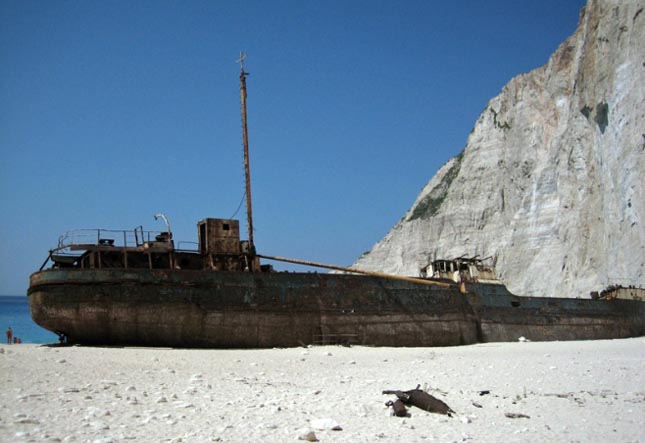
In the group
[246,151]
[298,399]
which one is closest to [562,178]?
[246,151]

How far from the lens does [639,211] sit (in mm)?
29859

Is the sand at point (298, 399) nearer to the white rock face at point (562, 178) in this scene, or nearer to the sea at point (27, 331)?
the white rock face at point (562, 178)

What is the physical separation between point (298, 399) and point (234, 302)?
8.50 meters

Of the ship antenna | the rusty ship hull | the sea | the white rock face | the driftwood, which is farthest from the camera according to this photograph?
the sea

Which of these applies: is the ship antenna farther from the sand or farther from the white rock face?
the white rock face

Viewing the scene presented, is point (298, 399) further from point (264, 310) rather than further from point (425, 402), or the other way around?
point (264, 310)

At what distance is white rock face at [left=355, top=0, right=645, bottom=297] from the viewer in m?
31.9

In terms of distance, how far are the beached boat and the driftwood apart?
29.8 ft

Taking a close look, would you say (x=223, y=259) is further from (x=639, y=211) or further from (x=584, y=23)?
(x=584, y=23)

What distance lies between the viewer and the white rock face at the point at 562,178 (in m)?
31.9

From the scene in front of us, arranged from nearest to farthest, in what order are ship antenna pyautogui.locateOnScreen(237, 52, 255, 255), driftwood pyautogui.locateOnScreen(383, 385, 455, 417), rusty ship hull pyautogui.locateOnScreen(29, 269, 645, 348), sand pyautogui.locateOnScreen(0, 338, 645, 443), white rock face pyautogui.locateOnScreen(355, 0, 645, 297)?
sand pyautogui.locateOnScreen(0, 338, 645, 443) < driftwood pyautogui.locateOnScreen(383, 385, 455, 417) < rusty ship hull pyautogui.locateOnScreen(29, 269, 645, 348) < ship antenna pyautogui.locateOnScreen(237, 52, 255, 255) < white rock face pyautogui.locateOnScreen(355, 0, 645, 297)

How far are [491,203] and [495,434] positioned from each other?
4738cm

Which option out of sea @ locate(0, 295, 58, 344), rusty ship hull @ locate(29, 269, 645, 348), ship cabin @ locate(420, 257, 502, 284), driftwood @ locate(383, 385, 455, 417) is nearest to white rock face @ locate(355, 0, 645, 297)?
ship cabin @ locate(420, 257, 502, 284)

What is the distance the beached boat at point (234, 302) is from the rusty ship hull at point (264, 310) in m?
0.03
